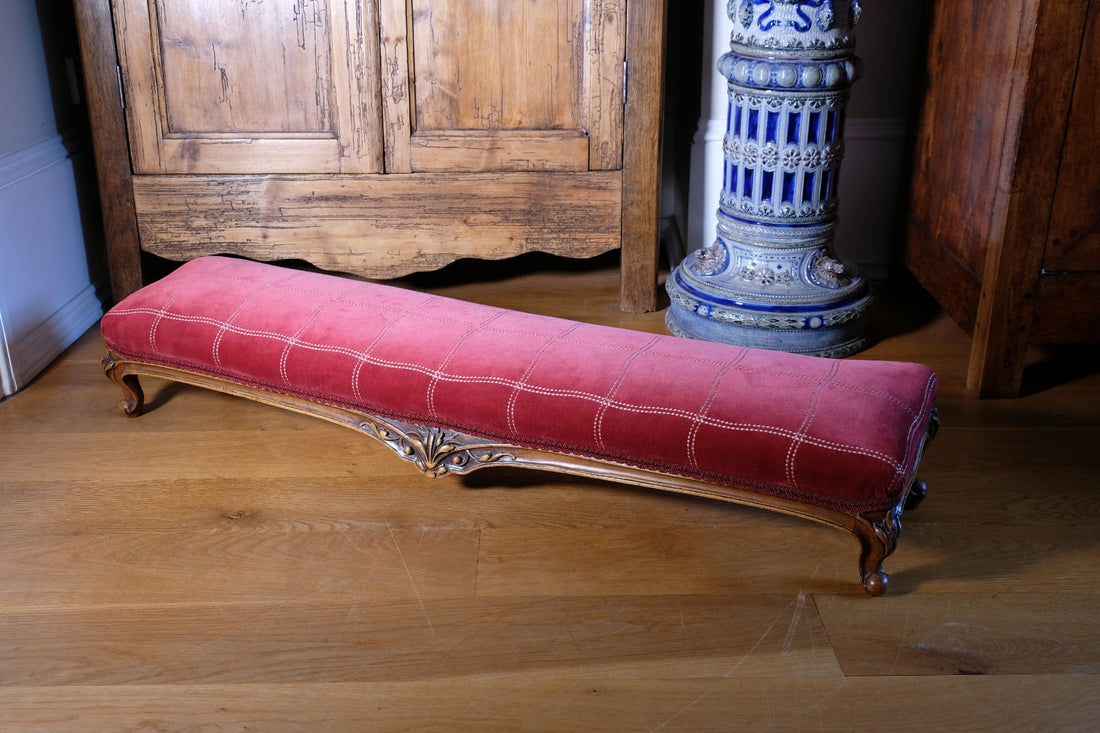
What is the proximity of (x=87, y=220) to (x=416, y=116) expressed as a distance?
36.8 inches

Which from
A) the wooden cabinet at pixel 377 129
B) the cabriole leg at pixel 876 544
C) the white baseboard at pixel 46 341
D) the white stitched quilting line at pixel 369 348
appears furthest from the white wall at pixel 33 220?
the cabriole leg at pixel 876 544

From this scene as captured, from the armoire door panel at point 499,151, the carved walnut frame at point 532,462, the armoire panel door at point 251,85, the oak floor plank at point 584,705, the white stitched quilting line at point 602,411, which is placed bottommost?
the oak floor plank at point 584,705

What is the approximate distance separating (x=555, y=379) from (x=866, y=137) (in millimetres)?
1597

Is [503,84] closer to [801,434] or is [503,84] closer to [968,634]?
[801,434]

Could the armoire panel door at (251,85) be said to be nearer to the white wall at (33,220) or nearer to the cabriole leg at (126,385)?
the white wall at (33,220)

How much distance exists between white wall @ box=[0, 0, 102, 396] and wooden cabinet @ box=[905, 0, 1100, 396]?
6.99 ft

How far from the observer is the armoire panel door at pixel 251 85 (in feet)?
8.12

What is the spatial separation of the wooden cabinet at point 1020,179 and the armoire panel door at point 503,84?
81cm

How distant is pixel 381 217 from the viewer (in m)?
2.64

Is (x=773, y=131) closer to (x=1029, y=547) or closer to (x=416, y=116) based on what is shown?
(x=416, y=116)

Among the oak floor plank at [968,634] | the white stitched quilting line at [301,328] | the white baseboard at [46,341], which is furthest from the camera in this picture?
the white baseboard at [46,341]

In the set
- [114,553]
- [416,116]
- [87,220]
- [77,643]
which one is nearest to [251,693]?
[77,643]

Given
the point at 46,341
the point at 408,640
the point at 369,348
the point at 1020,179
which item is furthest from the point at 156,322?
the point at 1020,179

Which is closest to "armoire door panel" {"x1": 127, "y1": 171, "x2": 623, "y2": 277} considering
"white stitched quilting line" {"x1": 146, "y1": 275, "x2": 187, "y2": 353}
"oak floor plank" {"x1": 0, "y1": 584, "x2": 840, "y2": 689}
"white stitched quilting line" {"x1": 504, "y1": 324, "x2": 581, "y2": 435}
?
"white stitched quilting line" {"x1": 146, "y1": 275, "x2": 187, "y2": 353}
